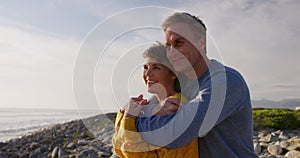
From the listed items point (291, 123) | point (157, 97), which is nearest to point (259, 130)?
point (291, 123)

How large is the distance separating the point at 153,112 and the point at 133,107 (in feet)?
0.44

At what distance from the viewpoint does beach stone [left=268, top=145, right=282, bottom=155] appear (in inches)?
291

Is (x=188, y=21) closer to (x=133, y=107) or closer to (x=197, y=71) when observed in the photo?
(x=197, y=71)

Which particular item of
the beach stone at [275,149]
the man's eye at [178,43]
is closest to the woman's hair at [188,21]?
the man's eye at [178,43]

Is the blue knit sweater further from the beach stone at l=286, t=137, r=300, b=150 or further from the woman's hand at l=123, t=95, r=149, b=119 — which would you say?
the beach stone at l=286, t=137, r=300, b=150

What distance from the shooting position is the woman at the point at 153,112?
235 centimetres

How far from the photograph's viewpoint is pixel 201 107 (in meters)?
2.21

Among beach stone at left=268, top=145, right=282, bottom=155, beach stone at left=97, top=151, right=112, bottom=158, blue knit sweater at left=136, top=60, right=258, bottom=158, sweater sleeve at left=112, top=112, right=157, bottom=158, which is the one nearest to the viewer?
blue knit sweater at left=136, top=60, right=258, bottom=158

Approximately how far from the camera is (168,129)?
2227 millimetres

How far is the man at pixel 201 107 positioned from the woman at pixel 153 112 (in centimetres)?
6

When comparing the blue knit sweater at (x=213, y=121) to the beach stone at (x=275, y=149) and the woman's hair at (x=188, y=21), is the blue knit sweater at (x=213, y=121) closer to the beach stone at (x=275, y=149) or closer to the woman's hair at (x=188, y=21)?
the woman's hair at (x=188, y=21)

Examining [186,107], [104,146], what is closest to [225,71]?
[186,107]

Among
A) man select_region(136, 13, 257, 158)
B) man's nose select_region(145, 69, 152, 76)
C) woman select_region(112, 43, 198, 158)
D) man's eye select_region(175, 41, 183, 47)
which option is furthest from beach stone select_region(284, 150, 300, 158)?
man's eye select_region(175, 41, 183, 47)

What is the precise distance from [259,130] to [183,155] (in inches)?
335
